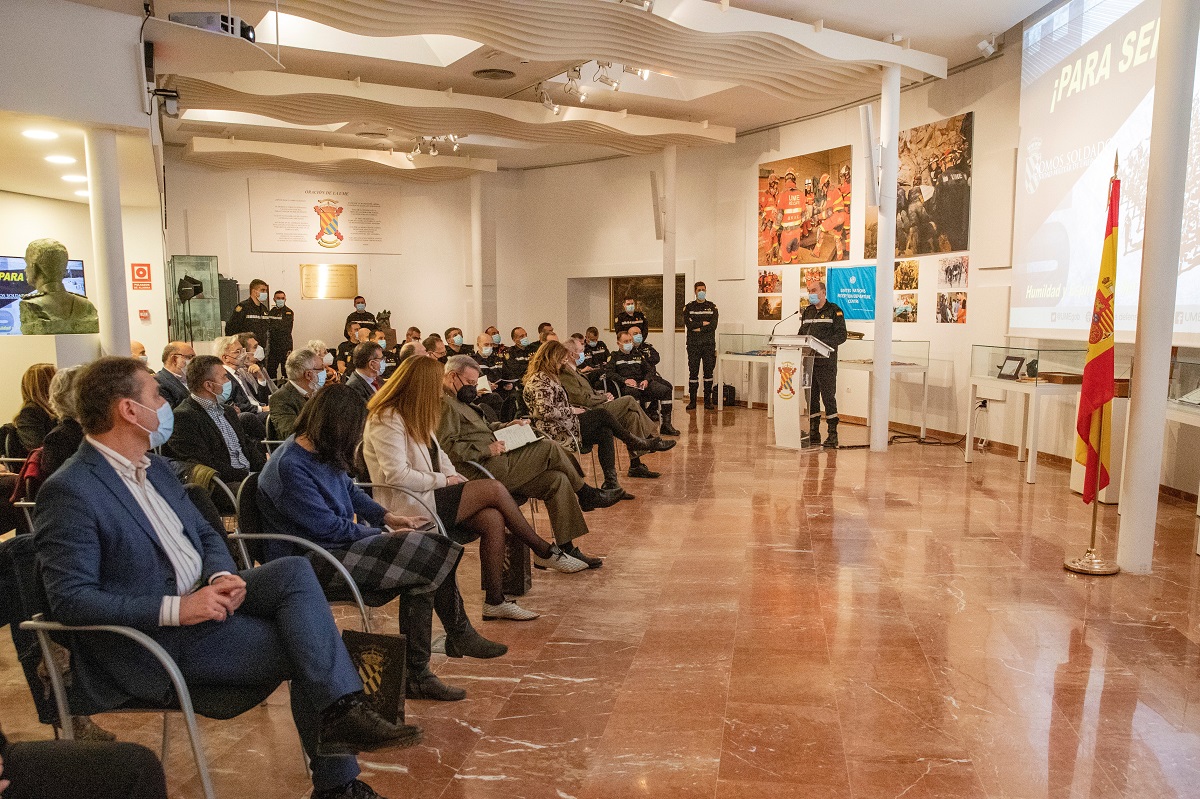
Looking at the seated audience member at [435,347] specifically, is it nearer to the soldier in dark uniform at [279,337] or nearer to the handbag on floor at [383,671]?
the soldier in dark uniform at [279,337]

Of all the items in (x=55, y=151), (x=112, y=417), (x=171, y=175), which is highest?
(x=171, y=175)

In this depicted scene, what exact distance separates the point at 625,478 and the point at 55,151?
537cm

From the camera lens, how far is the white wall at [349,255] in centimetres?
1478

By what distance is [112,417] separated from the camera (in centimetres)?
224

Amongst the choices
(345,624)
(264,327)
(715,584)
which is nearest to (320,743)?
(345,624)

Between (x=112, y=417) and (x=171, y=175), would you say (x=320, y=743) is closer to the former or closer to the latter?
(x=112, y=417)

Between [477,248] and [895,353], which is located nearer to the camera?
[895,353]

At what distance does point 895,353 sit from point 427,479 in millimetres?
8355

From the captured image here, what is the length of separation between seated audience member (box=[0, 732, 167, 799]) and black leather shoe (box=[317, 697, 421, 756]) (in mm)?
509

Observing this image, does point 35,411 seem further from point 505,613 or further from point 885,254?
point 885,254

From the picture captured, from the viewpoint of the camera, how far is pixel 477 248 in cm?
1589

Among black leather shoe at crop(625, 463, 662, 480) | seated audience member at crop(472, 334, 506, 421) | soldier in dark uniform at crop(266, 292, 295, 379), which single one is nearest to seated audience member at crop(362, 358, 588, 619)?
black leather shoe at crop(625, 463, 662, 480)

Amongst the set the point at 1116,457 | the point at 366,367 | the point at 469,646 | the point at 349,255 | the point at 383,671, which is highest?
the point at 349,255

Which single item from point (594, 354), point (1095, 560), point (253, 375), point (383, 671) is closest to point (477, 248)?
point (594, 354)
